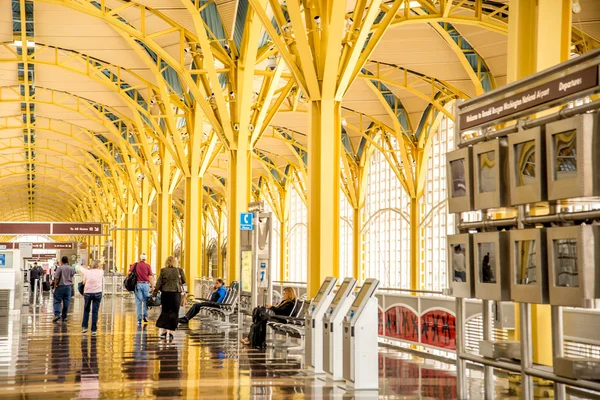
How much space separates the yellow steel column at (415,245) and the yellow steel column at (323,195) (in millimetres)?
23389

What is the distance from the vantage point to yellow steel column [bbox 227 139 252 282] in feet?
84.4

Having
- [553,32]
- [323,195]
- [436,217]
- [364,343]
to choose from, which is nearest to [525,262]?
[364,343]

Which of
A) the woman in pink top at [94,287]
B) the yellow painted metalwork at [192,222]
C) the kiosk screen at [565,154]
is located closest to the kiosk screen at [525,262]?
the kiosk screen at [565,154]

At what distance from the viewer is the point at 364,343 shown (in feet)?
37.8

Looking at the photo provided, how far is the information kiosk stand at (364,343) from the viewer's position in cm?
1151

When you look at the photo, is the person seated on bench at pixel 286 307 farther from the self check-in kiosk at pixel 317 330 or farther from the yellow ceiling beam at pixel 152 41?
the yellow ceiling beam at pixel 152 41

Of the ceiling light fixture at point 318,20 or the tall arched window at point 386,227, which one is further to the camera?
the tall arched window at point 386,227

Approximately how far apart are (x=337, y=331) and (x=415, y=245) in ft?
99.5

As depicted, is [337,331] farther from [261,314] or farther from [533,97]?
[533,97]

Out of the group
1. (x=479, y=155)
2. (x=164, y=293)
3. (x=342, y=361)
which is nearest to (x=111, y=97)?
(x=164, y=293)

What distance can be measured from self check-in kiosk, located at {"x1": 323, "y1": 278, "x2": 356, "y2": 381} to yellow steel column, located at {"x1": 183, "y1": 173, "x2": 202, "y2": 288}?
67.2ft

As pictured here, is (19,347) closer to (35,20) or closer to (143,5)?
(143,5)

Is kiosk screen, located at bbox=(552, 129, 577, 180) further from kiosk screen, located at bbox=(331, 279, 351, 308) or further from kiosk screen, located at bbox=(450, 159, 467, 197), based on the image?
kiosk screen, located at bbox=(331, 279, 351, 308)

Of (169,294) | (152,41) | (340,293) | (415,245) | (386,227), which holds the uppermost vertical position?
(152,41)
